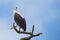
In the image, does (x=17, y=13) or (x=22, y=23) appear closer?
(x=22, y=23)

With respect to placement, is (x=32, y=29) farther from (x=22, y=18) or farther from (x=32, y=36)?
(x=22, y=18)

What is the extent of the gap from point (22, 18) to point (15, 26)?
1.74 meters

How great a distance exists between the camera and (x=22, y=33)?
16141 millimetres

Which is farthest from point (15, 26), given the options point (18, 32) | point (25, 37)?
point (25, 37)

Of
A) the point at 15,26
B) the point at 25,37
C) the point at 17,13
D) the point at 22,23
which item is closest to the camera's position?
the point at 25,37

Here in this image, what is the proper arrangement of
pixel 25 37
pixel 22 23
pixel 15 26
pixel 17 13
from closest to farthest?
pixel 25 37
pixel 15 26
pixel 22 23
pixel 17 13

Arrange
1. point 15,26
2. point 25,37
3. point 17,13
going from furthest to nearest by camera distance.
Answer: point 17,13 < point 15,26 < point 25,37

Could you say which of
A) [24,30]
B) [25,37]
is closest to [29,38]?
[25,37]

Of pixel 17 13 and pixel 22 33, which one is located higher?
pixel 17 13

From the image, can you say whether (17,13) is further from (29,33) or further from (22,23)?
(29,33)

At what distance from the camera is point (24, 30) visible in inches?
660

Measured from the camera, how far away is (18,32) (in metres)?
16.1

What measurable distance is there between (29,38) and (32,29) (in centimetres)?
66

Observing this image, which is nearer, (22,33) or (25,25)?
(22,33)
